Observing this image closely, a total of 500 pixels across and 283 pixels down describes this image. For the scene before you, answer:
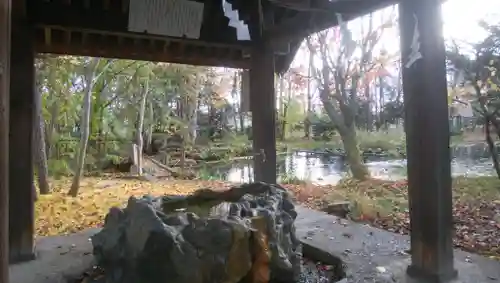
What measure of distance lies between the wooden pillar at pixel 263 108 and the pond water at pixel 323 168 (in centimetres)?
543

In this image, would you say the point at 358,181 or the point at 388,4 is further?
the point at 358,181

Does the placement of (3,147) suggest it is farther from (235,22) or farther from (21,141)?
(235,22)

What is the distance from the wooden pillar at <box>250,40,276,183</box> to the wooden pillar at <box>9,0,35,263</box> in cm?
273

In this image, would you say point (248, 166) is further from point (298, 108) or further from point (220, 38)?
point (220, 38)

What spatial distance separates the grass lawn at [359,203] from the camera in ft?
17.3

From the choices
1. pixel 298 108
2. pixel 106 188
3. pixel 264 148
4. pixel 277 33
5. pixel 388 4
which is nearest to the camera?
pixel 388 4

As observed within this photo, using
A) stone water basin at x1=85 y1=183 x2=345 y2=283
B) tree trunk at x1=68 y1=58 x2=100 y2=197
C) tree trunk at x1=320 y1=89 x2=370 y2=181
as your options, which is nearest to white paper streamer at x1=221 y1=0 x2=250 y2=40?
stone water basin at x1=85 y1=183 x2=345 y2=283

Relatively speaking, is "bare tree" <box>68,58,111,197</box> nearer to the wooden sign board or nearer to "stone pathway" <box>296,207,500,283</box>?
the wooden sign board

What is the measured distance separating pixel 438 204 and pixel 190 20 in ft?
11.2

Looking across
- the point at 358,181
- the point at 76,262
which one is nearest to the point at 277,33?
the point at 76,262

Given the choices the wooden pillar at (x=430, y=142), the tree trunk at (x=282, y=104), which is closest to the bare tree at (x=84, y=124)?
the wooden pillar at (x=430, y=142)

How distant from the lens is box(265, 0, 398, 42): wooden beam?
3822 millimetres

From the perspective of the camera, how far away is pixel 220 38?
5105mm

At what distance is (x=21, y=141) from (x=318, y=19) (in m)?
3.48
